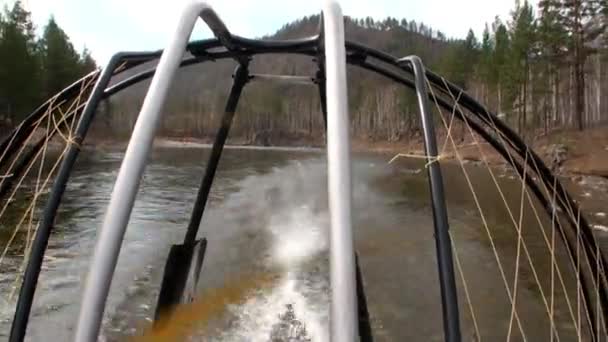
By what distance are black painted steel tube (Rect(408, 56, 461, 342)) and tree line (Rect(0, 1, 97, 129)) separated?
52.3 meters

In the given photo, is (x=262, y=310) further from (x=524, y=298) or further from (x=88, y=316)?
(x=88, y=316)

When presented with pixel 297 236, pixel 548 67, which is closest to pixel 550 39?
pixel 548 67

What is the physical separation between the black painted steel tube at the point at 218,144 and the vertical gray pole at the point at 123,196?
3.32m

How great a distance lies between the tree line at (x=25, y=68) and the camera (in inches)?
1938

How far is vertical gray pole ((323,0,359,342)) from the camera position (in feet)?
6.08

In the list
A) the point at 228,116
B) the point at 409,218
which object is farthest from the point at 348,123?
the point at 409,218

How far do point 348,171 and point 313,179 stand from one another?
32.4m

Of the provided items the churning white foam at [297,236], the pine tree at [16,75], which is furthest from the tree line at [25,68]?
the churning white foam at [297,236]

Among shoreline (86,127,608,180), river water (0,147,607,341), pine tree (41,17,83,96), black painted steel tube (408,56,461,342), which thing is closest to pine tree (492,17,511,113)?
shoreline (86,127,608,180)

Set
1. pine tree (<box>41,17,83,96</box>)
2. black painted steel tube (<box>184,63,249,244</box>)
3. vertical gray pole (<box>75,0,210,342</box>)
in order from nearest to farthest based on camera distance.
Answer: vertical gray pole (<box>75,0,210,342</box>) < black painted steel tube (<box>184,63,249,244</box>) < pine tree (<box>41,17,83,96</box>)

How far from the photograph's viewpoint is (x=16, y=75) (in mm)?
50219

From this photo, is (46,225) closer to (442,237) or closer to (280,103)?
(442,237)

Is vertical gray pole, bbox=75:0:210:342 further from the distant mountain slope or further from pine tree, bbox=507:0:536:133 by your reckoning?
pine tree, bbox=507:0:536:133

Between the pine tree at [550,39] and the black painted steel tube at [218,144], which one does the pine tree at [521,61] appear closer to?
the pine tree at [550,39]
